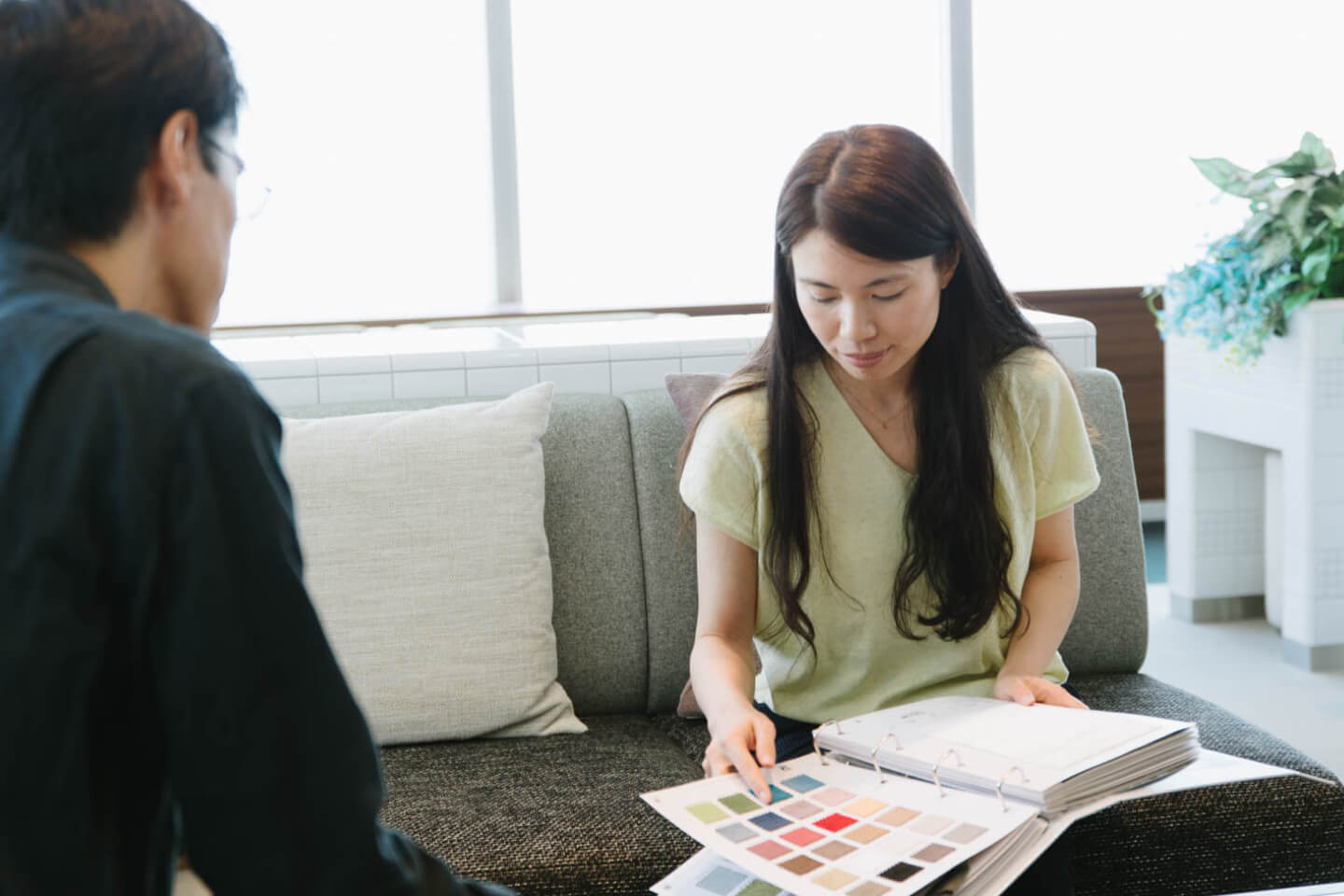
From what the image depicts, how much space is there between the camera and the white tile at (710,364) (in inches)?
94.7

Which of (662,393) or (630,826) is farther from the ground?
(662,393)

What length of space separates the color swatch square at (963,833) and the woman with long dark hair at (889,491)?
1.27 feet

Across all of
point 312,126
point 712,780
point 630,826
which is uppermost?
point 312,126

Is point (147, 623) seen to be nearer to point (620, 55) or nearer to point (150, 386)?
point (150, 386)

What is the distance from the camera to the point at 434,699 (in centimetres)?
196

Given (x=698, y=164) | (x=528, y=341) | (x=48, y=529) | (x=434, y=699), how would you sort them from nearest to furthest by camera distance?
(x=48, y=529) → (x=434, y=699) → (x=528, y=341) → (x=698, y=164)

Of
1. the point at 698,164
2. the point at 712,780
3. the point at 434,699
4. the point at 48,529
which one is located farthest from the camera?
the point at 698,164

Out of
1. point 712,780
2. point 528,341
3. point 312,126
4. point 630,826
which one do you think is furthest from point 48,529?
point 312,126

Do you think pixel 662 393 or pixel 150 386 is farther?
pixel 662 393

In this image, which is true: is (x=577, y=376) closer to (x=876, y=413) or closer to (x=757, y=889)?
(x=876, y=413)

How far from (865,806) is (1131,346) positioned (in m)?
3.98

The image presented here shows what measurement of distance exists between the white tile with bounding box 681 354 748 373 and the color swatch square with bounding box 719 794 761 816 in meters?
1.14

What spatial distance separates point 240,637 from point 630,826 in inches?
42.8

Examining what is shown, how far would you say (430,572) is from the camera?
1978mm
